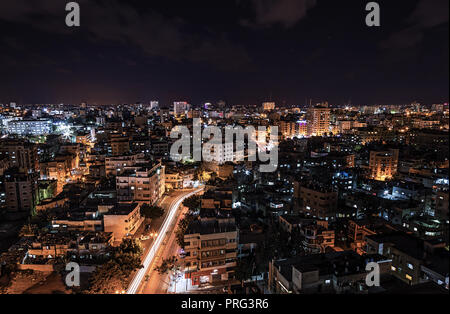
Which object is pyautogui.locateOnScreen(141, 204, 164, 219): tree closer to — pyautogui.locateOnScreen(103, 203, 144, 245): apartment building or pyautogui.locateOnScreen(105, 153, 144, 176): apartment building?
pyautogui.locateOnScreen(103, 203, 144, 245): apartment building

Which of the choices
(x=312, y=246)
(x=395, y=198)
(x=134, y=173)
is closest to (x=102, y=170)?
(x=134, y=173)

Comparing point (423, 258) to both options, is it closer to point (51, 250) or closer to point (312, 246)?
point (312, 246)

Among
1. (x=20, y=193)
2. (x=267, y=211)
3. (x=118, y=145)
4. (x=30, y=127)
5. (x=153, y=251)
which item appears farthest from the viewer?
(x=30, y=127)

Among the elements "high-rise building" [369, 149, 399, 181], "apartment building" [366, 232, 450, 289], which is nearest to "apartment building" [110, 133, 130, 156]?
"high-rise building" [369, 149, 399, 181]

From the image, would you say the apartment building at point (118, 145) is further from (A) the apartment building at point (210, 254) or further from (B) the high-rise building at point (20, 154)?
(A) the apartment building at point (210, 254)

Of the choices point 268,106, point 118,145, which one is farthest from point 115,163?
point 268,106

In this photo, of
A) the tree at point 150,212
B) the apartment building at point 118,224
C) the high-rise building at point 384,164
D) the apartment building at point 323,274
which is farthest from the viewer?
the high-rise building at point 384,164

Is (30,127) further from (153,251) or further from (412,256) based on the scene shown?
(412,256)

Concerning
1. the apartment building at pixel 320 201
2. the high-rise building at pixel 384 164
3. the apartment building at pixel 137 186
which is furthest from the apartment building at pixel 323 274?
the high-rise building at pixel 384 164

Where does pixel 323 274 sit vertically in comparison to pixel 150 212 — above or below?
above
